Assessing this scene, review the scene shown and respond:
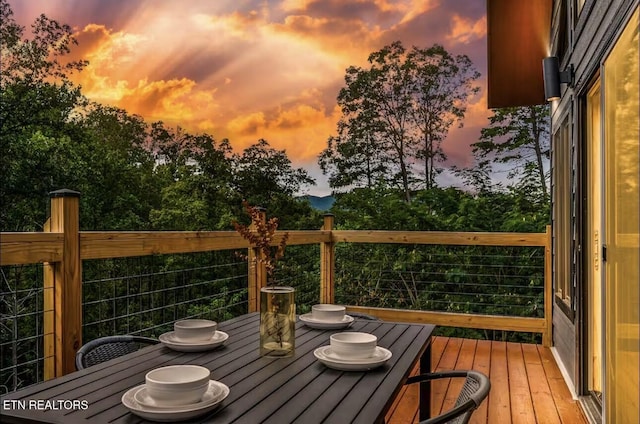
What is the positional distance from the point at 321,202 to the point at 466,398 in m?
8.82

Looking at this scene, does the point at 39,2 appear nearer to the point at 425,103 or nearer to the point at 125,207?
the point at 125,207

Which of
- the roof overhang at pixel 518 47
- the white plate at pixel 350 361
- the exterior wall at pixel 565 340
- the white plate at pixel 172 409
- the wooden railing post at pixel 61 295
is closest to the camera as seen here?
the white plate at pixel 172 409

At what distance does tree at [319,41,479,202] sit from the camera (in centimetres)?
906

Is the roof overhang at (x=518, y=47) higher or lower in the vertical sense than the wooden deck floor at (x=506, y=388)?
higher

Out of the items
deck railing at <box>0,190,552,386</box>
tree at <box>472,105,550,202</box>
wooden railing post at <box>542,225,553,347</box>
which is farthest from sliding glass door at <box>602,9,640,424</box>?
tree at <box>472,105,550,202</box>

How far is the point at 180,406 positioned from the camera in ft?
3.59

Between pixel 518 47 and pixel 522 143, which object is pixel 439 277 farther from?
pixel 522 143

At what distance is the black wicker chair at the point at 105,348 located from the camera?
170 centimetres

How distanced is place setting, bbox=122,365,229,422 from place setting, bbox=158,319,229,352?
411 mm

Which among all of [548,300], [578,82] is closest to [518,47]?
A: [578,82]

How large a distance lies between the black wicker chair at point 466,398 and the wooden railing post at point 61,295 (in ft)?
4.17

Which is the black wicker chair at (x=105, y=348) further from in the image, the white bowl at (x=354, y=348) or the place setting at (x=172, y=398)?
the white bowl at (x=354, y=348)

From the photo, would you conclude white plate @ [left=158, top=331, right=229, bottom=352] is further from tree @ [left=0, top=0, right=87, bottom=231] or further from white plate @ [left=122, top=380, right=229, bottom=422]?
tree @ [left=0, top=0, right=87, bottom=231]

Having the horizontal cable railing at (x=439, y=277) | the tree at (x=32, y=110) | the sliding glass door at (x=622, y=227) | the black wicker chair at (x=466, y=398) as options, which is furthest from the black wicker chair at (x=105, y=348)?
the tree at (x=32, y=110)
